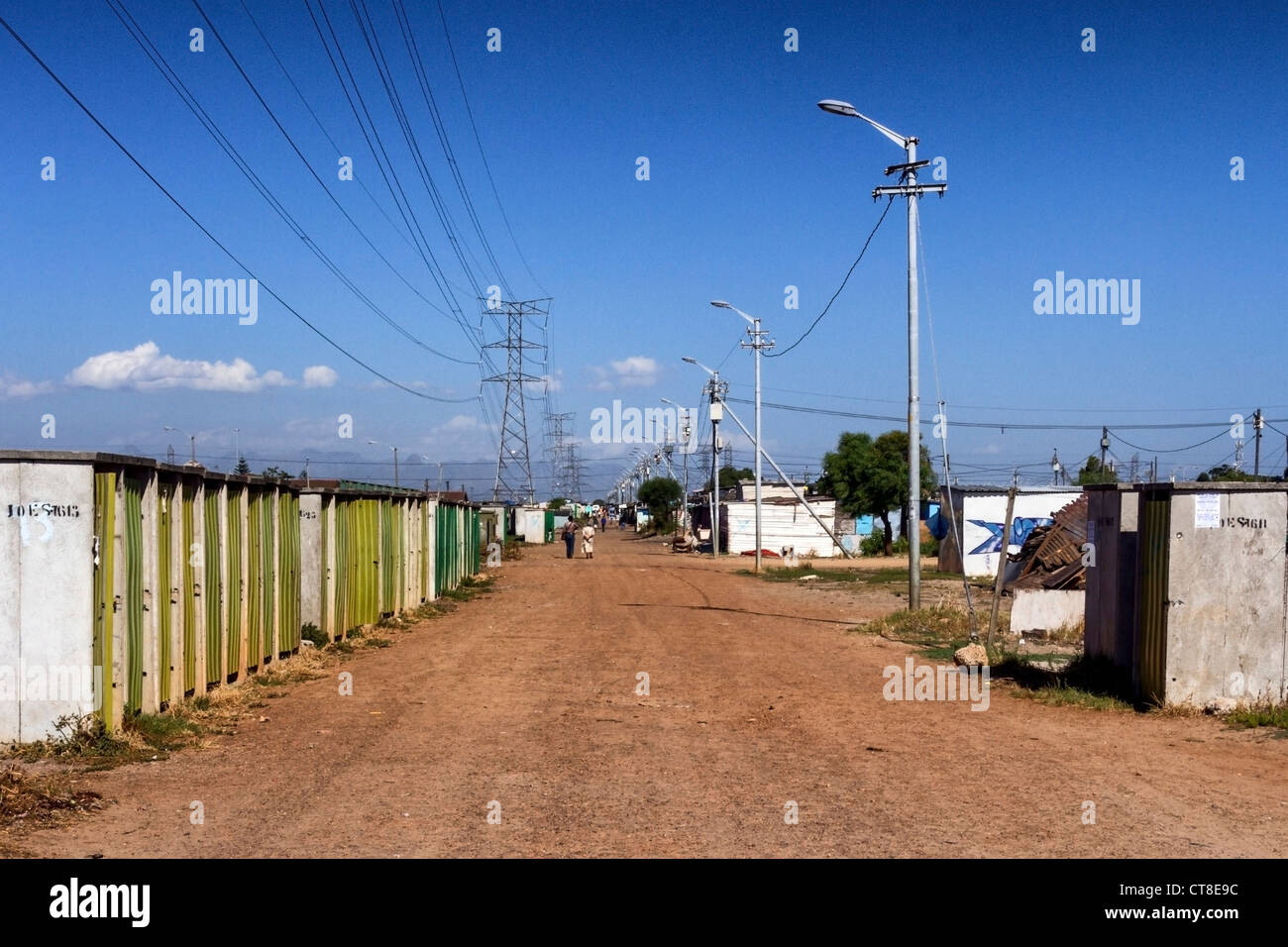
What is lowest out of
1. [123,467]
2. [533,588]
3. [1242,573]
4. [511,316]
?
[533,588]

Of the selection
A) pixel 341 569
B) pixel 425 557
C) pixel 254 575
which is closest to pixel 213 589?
pixel 254 575

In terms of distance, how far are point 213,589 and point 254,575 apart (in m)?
1.57

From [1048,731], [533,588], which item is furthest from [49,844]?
[533,588]

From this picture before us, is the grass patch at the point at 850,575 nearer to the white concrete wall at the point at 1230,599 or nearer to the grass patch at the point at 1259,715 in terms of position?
the white concrete wall at the point at 1230,599

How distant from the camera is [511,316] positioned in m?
57.6

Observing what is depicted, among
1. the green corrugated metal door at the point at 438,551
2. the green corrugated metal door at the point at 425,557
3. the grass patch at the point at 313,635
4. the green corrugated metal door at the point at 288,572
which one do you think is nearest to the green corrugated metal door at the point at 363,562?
the grass patch at the point at 313,635

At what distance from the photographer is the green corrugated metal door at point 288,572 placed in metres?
14.9

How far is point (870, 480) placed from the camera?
63.8 metres

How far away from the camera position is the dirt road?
6812 mm

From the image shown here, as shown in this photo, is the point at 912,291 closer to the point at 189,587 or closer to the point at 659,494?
the point at 189,587

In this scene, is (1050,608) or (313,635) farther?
(1050,608)

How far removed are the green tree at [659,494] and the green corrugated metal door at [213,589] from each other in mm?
99116
